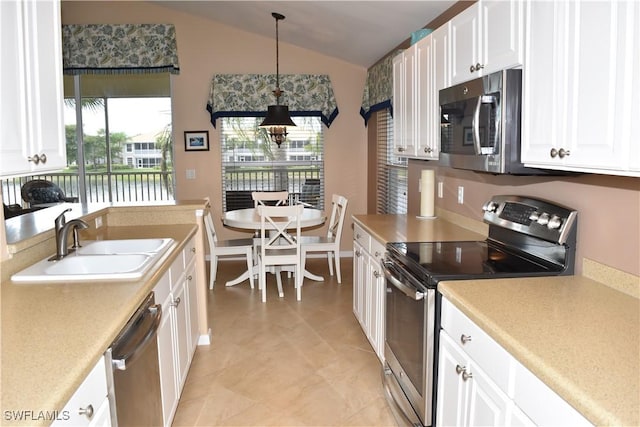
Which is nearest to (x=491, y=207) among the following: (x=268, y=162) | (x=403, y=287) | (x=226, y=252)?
(x=403, y=287)

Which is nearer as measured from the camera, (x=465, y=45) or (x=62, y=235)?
(x=62, y=235)

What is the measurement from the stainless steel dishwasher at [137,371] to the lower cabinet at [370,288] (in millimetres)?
Answer: 1416

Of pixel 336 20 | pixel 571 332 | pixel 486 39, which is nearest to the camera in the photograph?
pixel 571 332

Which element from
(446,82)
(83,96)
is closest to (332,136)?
(83,96)

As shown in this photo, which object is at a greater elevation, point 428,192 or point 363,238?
point 428,192

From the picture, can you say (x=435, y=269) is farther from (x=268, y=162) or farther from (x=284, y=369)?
(x=268, y=162)

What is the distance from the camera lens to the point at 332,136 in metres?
6.31

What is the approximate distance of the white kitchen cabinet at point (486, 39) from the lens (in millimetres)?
1983

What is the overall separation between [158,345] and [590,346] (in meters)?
1.66

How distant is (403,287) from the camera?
2.34m

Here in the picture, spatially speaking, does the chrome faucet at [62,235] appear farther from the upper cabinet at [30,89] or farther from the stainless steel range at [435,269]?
the stainless steel range at [435,269]

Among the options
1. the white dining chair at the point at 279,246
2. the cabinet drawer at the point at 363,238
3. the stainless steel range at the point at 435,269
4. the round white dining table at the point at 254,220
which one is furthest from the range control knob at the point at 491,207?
the round white dining table at the point at 254,220

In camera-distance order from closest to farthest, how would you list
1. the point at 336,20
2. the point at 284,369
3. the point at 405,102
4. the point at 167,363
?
1. the point at 167,363
2. the point at 284,369
3. the point at 405,102
4. the point at 336,20

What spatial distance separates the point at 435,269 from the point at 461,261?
22cm
